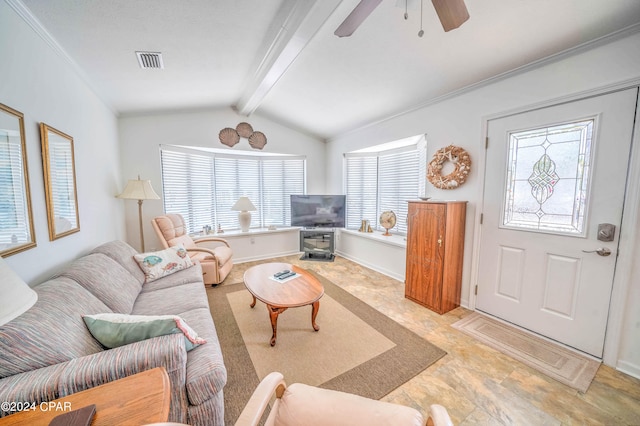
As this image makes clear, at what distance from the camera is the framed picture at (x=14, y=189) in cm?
123

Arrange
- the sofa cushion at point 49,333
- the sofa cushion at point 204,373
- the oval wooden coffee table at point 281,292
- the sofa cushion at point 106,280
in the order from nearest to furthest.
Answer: the sofa cushion at point 49,333 → the sofa cushion at point 204,373 → the sofa cushion at point 106,280 → the oval wooden coffee table at point 281,292

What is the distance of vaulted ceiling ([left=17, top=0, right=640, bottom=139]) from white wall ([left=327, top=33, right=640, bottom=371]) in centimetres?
12

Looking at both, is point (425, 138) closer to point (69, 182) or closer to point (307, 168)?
point (307, 168)

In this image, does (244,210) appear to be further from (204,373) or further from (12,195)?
(204,373)

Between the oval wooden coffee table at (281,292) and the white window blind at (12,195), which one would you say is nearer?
the white window blind at (12,195)

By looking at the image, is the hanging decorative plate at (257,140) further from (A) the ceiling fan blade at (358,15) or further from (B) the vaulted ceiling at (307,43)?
(A) the ceiling fan blade at (358,15)

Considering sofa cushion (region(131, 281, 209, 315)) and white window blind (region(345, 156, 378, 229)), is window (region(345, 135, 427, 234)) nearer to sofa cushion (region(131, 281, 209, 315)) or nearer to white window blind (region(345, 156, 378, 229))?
white window blind (region(345, 156, 378, 229))

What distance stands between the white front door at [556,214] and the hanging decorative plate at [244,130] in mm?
3587

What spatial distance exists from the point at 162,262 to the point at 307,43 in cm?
263

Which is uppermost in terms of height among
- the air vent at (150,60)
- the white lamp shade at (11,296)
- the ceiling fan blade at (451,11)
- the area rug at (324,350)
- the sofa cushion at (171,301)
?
the air vent at (150,60)

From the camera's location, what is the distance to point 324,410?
98cm

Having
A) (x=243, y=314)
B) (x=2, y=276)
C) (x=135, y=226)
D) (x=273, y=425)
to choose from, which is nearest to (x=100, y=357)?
(x=2, y=276)

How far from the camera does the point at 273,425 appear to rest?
96 centimetres

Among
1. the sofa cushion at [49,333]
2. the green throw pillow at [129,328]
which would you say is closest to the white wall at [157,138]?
the sofa cushion at [49,333]
